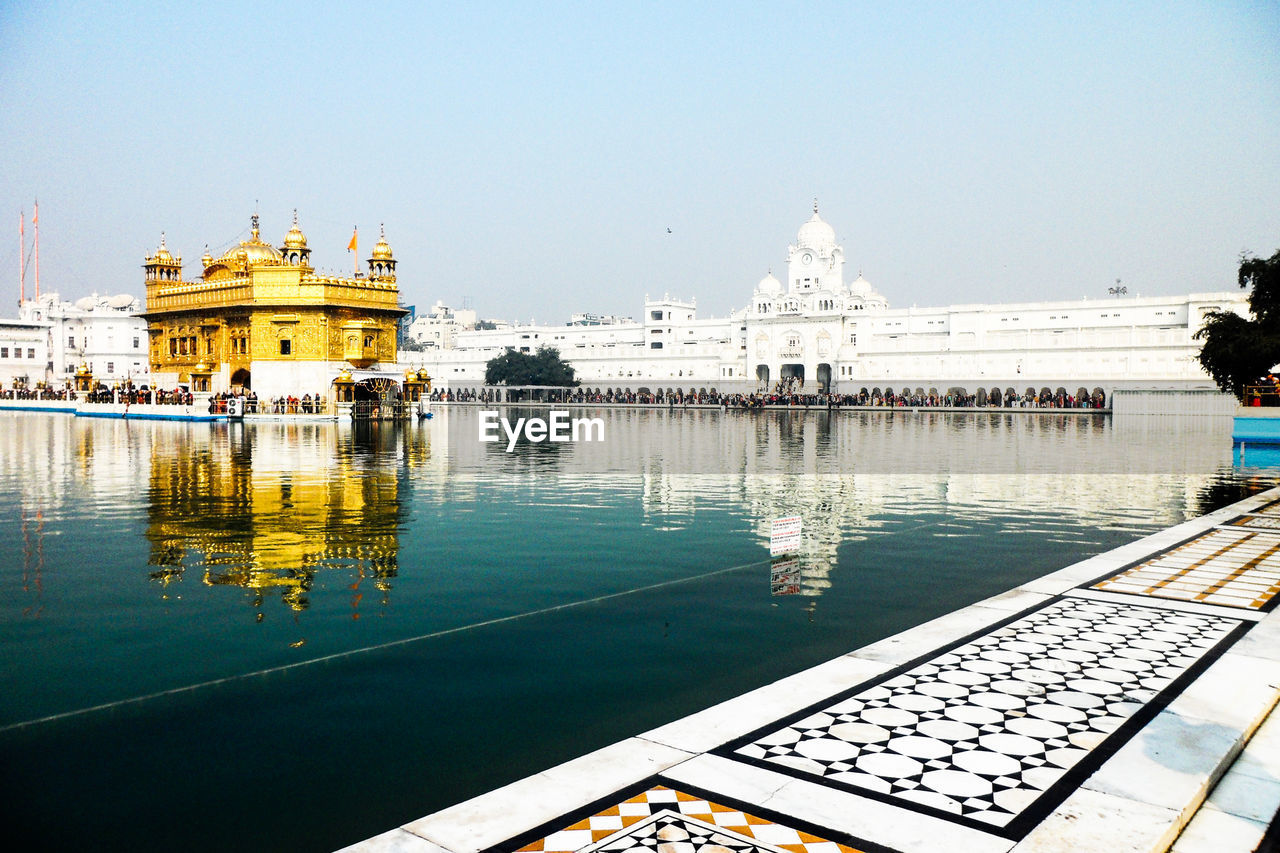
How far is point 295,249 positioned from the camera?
142 feet

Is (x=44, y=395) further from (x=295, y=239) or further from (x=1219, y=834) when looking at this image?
(x=1219, y=834)

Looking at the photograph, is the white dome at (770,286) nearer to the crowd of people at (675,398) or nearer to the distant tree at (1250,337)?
the crowd of people at (675,398)

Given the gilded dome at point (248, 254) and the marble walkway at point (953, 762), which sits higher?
the gilded dome at point (248, 254)

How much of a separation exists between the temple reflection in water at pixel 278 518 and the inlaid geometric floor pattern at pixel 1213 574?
6.56 meters

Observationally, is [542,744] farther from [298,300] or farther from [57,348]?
[57,348]

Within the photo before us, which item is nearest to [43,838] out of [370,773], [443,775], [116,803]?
[116,803]

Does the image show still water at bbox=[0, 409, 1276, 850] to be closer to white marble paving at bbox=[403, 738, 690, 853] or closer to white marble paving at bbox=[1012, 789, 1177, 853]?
white marble paving at bbox=[403, 738, 690, 853]

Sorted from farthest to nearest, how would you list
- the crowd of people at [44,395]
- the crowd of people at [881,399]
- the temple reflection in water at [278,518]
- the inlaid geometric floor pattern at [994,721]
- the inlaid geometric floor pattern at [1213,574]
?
the crowd of people at [881,399]
the crowd of people at [44,395]
the temple reflection in water at [278,518]
the inlaid geometric floor pattern at [1213,574]
the inlaid geometric floor pattern at [994,721]

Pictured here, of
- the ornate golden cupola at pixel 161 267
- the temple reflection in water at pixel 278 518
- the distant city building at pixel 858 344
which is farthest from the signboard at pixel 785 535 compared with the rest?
the distant city building at pixel 858 344

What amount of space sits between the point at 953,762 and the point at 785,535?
414 cm

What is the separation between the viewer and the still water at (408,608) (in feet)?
14.5

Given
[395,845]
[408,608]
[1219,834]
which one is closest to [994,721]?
[1219,834]

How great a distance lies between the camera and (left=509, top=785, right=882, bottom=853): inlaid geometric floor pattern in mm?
3594

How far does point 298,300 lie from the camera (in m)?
42.4
